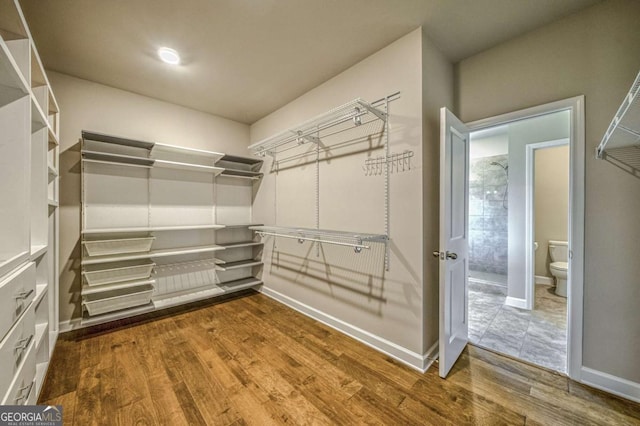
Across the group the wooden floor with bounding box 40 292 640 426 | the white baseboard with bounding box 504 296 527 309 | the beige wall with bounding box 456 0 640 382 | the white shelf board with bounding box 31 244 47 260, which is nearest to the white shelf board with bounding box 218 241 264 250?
the wooden floor with bounding box 40 292 640 426

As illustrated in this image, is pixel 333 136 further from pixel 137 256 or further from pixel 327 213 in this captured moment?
pixel 137 256

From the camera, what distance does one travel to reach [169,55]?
2.30 m

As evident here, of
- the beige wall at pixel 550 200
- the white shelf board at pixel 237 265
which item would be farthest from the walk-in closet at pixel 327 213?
the beige wall at pixel 550 200

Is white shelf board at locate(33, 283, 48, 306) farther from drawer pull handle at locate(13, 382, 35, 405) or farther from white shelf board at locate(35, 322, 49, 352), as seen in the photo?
drawer pull handle at locate(13, 382, 35, 405)

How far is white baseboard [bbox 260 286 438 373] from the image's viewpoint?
1940 millimetres

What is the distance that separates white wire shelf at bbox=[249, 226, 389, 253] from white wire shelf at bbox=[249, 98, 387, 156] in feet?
3.06

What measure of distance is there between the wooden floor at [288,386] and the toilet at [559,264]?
2456mm

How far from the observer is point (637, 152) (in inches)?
62.6

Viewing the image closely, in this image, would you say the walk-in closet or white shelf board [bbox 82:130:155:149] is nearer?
the walk-in closet

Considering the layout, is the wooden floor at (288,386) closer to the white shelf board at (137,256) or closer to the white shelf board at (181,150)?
the white shelf board at (137,256)

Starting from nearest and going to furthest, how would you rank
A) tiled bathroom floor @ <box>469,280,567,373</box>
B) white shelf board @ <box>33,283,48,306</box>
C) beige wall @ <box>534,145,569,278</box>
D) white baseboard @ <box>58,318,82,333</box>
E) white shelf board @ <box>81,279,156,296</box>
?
white shelf board @ <box>33,283,48,306</box> → tiled bathroom floor @ <box>469,280,567,373</box> → white shelf board @ <box>81,279,156,296</box> → white baseboard @ <box>58,318,82,333</box> → beige wall @ <box>534,145,569,278</box>

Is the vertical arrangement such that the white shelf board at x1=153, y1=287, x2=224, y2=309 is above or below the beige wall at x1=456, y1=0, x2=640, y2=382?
below

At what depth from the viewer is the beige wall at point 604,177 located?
63.2 inches

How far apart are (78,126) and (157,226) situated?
1.33 meters
